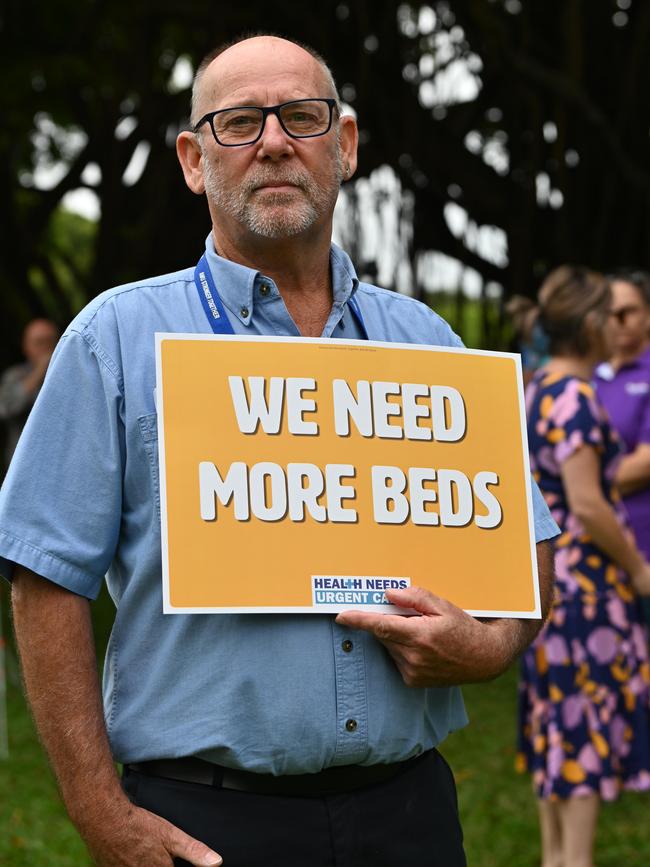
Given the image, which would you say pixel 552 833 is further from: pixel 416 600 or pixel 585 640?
pixel 416 600

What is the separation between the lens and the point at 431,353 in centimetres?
217

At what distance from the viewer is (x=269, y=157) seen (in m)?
2.14

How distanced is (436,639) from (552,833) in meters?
2.94

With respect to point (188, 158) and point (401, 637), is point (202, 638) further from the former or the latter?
point (188, 158)

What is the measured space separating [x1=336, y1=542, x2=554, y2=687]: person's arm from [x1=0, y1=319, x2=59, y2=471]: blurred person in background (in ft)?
23.4

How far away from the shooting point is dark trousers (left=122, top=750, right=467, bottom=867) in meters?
1.99

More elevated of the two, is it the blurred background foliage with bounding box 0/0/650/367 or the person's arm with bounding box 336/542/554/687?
the blurred background foliage with bounding box 0/0/650/367

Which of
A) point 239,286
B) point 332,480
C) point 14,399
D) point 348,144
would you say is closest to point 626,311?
point 348,144

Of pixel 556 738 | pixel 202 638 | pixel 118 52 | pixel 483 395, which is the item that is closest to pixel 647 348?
pixel 556 738

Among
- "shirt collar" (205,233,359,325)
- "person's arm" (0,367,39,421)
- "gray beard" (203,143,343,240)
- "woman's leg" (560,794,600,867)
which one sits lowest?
"woman's leg" (560,794,600,867)

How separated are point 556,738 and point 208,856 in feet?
8.87

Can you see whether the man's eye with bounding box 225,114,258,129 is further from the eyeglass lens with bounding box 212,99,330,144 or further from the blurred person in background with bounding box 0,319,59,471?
the blurred person in background with bounding box 0,319,59,471

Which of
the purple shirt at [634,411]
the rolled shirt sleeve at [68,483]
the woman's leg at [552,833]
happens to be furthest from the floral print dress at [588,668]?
the rolled shirt sleeve at [68,483]

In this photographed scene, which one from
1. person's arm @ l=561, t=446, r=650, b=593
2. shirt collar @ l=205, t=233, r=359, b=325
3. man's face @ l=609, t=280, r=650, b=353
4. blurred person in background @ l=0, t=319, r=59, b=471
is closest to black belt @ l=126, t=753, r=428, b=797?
shirt collar @ l=205, t=233, r=359, b=325
